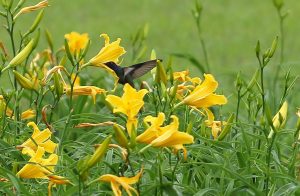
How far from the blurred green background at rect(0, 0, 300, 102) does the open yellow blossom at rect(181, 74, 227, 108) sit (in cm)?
555

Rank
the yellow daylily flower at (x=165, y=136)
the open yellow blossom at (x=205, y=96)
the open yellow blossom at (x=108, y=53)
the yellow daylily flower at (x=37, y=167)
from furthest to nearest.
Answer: the open yellow blossom at (x=108, y=53) < the open yellow blossom at (x=205, y=96) < the yellow daylily flower at (x=37, y=167) < the yellow daylily flower at (x=165, y=136)

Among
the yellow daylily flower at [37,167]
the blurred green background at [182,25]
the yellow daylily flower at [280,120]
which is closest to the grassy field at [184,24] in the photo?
the blurred green background at [182,25]

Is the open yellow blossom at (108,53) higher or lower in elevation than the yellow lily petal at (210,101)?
higher

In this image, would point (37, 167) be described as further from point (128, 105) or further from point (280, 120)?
point (280, 120)

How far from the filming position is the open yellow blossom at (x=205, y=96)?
298cm

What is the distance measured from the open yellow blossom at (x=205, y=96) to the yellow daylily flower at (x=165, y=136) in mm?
335

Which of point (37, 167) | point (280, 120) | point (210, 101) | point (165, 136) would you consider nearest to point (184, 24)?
point (210, 101)

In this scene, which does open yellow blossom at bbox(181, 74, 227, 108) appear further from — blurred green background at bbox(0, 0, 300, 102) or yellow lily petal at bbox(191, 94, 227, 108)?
blurred green background at bbox(0, 0, 300, 102)

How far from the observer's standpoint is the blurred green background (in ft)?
30.7

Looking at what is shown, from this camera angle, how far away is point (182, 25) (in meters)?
10.5

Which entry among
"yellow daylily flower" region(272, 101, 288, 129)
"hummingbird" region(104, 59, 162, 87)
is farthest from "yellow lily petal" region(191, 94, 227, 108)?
"hummingbird" region(104, 59, 162, 87)

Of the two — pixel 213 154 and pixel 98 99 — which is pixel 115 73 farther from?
pixel 98 99

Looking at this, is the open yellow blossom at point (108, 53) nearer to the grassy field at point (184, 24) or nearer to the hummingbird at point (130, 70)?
the hummingbird at point (130, 70)

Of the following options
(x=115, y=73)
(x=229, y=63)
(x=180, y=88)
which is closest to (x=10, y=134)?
(x=115, y=73)
